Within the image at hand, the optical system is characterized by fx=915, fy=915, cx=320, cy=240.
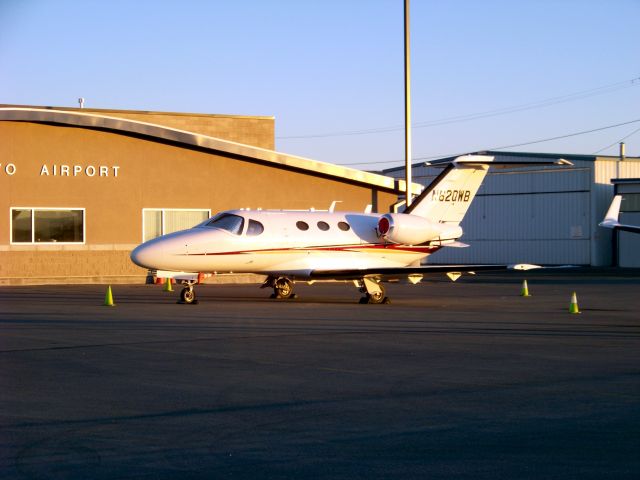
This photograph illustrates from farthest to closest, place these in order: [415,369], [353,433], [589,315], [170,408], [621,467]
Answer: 1. [589,315]
2. [415,369]
3. [170,408]
4. [353,433]
5. [621,467]

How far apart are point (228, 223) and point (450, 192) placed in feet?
21.6

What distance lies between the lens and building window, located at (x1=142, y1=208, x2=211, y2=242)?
34.2 meters

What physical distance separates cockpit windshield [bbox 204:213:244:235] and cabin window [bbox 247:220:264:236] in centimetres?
23

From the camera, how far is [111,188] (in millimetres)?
33625

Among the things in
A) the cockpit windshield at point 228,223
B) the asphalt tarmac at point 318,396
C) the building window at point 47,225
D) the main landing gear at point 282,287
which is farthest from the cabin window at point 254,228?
the building window at point 47,225

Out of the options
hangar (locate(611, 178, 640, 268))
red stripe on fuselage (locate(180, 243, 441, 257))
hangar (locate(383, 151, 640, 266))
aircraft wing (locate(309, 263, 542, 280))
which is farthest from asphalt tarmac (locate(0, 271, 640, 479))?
hangar (locate(383, 151, 640, 266))

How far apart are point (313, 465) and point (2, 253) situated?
2767cm

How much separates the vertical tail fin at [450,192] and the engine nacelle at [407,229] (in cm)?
68

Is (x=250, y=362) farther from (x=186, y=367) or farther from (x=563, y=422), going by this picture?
(x=563, y=422)

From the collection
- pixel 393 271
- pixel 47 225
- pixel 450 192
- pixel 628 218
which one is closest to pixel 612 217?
pixel 393 271

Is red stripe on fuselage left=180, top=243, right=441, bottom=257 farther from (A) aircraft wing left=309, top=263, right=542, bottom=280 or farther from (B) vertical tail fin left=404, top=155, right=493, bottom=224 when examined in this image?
(B) vertical tail fin left=404, top=155, right=493, bottom=224

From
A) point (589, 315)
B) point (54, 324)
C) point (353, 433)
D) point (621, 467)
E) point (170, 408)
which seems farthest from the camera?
point (589, 315)

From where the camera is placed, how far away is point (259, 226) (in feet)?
78.0

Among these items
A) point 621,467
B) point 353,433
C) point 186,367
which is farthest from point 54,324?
point 621,467
